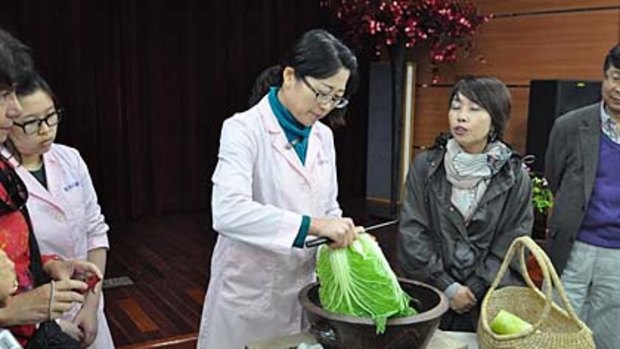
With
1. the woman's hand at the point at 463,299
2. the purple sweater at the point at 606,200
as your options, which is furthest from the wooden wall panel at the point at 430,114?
the woman's hand at the point at 463,299

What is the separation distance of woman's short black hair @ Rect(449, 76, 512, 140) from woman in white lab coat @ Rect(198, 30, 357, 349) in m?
0.40

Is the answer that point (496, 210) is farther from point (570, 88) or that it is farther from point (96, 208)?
point (570, 88)

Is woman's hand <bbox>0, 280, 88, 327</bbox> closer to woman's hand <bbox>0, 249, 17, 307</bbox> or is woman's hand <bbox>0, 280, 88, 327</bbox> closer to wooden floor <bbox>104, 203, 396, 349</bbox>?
woman's hand <bbox>0, 249, 17, 307</bbox>

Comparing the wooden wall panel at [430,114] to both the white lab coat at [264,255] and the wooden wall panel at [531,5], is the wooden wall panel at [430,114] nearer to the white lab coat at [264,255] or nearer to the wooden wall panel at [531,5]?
the wooden wall panel at [531,5]

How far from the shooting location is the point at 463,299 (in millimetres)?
1774

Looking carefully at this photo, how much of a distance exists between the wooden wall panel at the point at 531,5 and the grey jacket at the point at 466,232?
252 cm

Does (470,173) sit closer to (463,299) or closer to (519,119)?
(463,299)

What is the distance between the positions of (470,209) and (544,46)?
2774 millimetres

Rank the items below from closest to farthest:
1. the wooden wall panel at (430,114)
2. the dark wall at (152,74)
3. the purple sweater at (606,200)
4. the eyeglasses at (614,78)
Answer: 1. the eyeglasses at (614,78)
2. the purple sweater at (606,200)
3. the dark wall at (152,74)
4. the wooden wall panel at (430,114)

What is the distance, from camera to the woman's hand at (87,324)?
1586mm

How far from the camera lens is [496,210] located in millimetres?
1807

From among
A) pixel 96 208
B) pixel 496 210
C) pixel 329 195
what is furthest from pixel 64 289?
pixel 496 210

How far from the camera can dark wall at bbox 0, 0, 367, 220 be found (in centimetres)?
479

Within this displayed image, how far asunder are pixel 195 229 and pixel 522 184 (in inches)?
142
